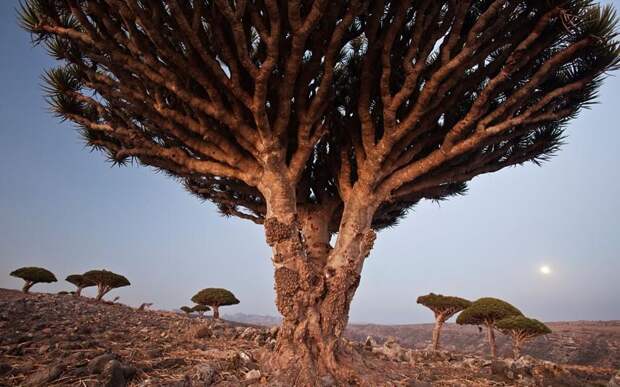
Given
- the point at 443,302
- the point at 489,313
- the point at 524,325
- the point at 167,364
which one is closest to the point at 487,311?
the point at 489,313

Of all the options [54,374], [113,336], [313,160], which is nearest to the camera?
[54,374]

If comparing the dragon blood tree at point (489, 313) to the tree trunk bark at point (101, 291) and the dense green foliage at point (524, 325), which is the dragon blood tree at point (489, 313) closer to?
the dense green foliage at point (524, 325)

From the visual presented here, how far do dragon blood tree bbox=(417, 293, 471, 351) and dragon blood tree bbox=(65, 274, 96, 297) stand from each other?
20.3 m

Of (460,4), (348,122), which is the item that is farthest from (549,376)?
(460,4)

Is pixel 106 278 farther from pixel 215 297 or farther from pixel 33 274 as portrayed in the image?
pixel 215 297

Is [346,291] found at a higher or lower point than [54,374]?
higher

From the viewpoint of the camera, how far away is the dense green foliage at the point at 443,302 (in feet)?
50.2

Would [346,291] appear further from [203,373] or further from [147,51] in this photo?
[147,51]

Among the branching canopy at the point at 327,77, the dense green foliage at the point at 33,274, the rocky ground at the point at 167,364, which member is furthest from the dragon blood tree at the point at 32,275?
the branching canopy at the point at 327,77

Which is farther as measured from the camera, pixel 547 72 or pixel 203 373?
pixel 547 72

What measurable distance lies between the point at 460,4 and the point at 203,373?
534cm

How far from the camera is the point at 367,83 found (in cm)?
486

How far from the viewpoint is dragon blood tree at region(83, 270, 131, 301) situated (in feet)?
65.3

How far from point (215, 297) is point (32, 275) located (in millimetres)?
11711
